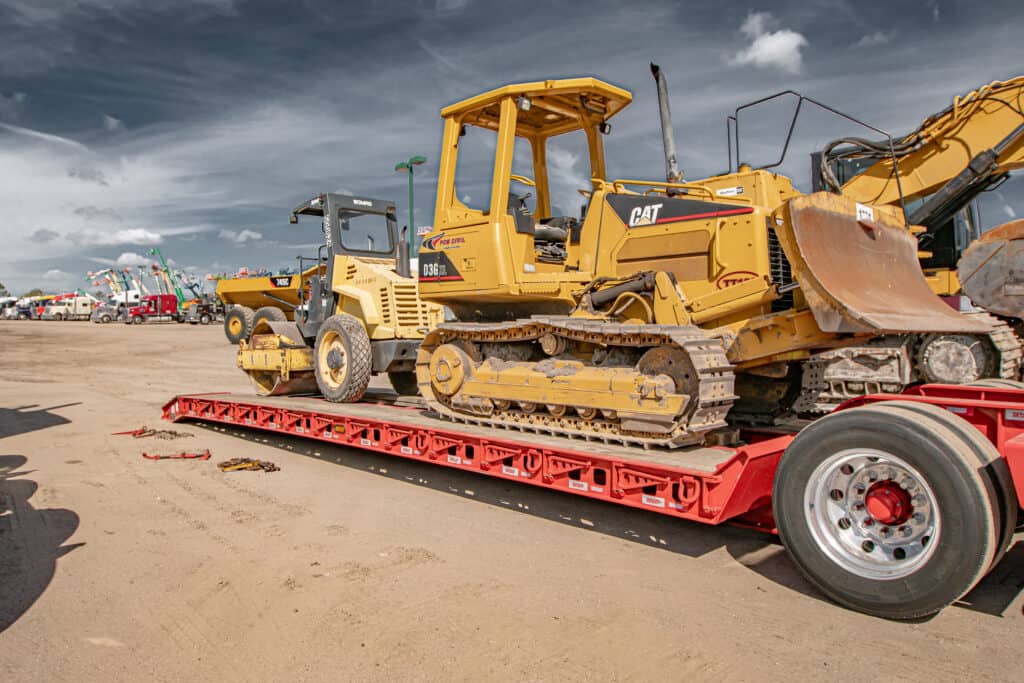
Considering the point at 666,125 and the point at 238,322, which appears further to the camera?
the point at 238,322

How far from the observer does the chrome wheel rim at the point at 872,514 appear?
383 cm

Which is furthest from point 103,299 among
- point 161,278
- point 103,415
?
point 103,415

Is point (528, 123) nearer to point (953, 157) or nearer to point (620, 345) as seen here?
point (620, 345)

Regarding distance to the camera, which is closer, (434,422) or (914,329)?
(914,329)

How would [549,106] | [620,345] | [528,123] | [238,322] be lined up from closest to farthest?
[620,345] < [549,106] < [528,123] < [238,322]

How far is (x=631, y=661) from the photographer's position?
352cm

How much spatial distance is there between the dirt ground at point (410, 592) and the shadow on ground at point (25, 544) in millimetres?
22

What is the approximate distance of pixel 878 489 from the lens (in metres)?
3.99

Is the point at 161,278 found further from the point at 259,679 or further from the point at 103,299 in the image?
the point at 259,679

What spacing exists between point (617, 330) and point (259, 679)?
3.53m

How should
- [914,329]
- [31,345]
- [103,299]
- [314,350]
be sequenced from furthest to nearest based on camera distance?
1. [103,299]
2. [31,345]
3. [314,350]
4. [914,329]

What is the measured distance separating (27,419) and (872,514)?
12.1 metres

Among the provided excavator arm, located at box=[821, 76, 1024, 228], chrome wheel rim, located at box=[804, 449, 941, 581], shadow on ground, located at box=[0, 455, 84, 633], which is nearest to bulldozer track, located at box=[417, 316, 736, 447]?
chrome wheel rim, located at box=[804, 449, 941, 581]

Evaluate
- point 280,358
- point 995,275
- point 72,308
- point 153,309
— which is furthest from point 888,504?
point 72,308
